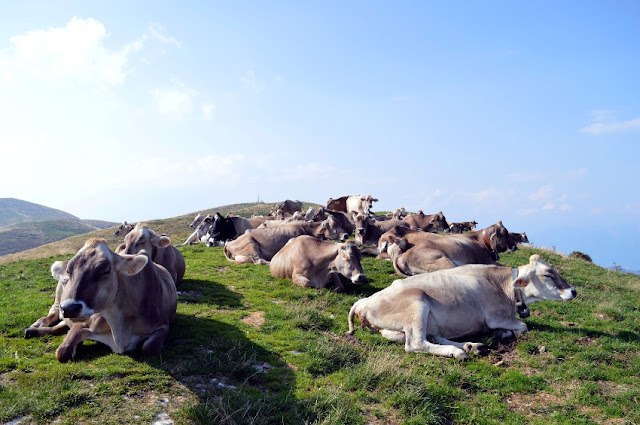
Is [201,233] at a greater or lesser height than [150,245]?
lesser

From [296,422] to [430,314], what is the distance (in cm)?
402

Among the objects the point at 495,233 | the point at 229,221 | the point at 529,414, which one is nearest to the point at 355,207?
the point at 229,221

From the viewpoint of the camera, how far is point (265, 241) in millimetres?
18516

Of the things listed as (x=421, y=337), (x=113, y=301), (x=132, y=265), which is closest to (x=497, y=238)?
(x=421, y=337)

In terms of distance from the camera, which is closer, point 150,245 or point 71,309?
point 71,309

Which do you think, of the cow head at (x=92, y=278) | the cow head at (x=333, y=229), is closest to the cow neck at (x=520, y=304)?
the cow head at (x=92, y=278)

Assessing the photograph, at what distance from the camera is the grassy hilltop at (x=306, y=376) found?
5480 millimetres

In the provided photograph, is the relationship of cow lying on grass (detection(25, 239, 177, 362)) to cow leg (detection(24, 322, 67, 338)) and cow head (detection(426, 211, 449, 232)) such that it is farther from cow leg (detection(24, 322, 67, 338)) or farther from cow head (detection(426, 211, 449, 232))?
cow head (detection(426, 211, 449, 232))

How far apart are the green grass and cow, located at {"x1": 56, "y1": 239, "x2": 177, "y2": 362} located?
279mm

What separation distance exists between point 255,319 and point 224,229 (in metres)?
14.5

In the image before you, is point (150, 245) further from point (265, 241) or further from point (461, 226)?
point (461, 226)

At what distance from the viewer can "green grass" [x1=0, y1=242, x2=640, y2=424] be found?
5.48 m

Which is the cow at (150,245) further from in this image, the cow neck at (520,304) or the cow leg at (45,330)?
the cow neck at (520,304)

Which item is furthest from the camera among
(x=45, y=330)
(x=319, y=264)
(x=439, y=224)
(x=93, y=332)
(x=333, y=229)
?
(x=439, y=224)
